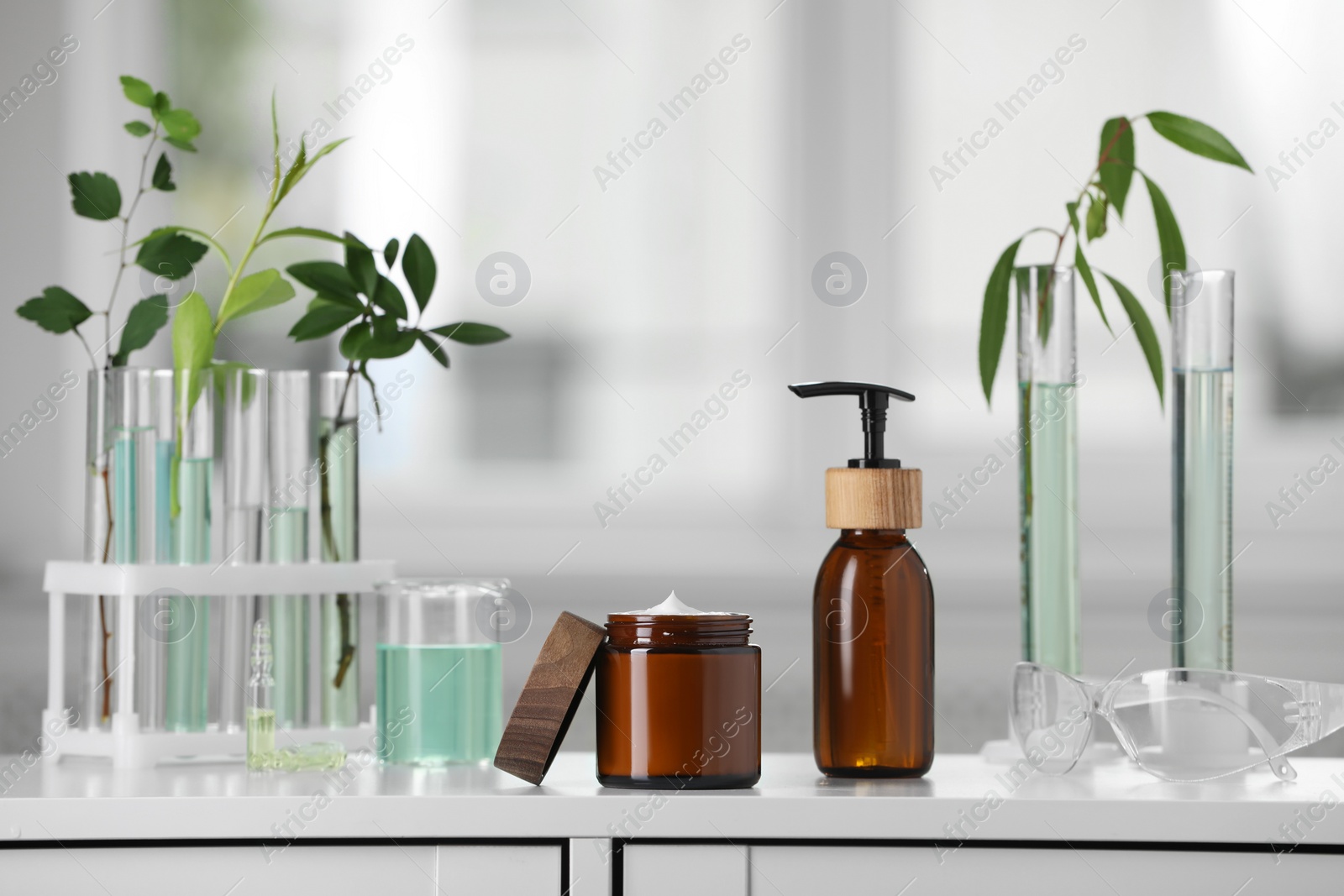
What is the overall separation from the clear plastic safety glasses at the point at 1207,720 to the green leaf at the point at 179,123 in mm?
744

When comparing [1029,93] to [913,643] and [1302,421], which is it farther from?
[913,643]

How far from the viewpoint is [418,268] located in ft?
2.91

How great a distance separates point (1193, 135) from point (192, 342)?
675mm

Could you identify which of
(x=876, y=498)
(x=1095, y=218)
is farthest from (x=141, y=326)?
(x=1095, y=218)

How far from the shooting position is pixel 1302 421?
5.03 feet

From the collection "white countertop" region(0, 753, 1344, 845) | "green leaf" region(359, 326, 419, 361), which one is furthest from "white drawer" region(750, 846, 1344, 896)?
"green leaf" region(359, 326, 419, 361)

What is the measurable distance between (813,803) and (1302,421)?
1.21 m

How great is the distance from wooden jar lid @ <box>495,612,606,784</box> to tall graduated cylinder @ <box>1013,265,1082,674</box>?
11.1 inches

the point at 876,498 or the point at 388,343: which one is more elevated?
the point at 388,343

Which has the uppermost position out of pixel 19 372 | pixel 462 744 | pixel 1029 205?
pixel 1029 205

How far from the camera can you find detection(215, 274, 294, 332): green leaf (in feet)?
2.73

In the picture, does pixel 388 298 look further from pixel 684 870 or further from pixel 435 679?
pixel 684 870

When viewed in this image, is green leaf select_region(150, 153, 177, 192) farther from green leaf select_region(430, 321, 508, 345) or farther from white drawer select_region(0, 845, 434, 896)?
white drawer select_region(0, 845, 434, 896)

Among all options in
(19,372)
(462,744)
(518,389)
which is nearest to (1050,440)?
(462,744)
